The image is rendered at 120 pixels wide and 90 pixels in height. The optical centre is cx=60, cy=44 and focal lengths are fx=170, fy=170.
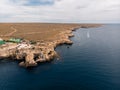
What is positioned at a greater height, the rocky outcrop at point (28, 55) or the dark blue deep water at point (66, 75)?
the rocky outcrop at point (28, 55)

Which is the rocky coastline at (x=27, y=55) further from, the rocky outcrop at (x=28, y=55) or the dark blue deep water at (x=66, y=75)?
the dark blue deep water at (x=66, y=75)

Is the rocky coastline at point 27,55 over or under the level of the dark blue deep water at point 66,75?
over

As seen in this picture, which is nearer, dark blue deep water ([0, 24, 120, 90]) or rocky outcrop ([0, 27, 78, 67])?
dark blue deep water ([0, 24, 120, 90])

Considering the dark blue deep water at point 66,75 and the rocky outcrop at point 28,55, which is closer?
the dark blue deep water at point 66,75

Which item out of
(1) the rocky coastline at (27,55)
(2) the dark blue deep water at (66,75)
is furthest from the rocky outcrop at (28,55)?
(2) the dark blue deep water at (66,75)

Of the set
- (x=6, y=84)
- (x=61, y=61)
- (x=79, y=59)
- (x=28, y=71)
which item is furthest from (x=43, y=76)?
(x=79, y=59)

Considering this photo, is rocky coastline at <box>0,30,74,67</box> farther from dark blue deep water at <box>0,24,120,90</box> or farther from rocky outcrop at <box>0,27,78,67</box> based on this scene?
dark blue deep water at <box>0,24,120,90</box>

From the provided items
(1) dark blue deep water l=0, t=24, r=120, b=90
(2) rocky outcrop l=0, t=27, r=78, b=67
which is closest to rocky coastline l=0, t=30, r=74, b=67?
(2) rocky outcrop l=0, t=27, r=78, b=67

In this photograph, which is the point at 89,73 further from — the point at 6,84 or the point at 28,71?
the point at 6,84

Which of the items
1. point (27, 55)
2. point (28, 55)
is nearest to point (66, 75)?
point (28, 55)

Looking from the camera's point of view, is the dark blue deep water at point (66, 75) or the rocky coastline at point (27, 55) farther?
the rocky coastline at point (27, 55)

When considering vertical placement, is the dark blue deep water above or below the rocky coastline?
below

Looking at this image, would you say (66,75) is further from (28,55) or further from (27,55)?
(27,55)
